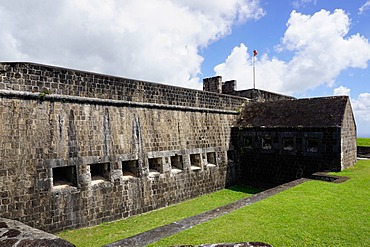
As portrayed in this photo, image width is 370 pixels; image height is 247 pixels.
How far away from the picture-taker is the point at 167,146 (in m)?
11.2

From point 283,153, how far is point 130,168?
760 cm

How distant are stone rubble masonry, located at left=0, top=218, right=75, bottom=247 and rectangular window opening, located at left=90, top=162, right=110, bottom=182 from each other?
138 inches

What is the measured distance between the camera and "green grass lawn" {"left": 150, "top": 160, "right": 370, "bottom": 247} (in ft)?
16.3

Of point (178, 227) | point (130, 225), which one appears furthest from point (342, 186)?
point (130, 225)

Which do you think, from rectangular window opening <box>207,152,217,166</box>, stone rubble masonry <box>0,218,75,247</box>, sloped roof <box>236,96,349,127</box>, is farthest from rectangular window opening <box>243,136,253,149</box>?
stone rubble masonry <box>0,218,75,247</box>

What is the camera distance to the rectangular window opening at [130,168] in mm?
9992

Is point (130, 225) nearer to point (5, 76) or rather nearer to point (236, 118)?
point (5, 76)

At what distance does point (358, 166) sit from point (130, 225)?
36.4 feet

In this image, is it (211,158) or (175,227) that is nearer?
(175,227)

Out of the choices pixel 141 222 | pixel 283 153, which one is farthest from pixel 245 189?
pixel 141 222

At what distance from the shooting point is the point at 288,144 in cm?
1311

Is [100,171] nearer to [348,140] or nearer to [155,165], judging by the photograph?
[155,165]

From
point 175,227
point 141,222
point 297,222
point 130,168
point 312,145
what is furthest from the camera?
point 312,145

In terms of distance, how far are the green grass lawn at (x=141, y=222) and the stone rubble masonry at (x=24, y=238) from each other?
6.85 feet
